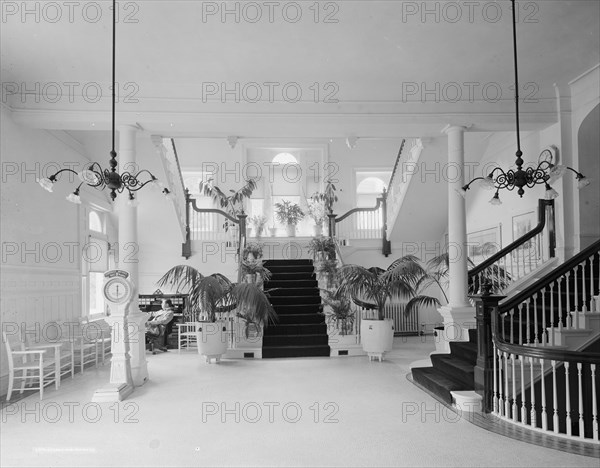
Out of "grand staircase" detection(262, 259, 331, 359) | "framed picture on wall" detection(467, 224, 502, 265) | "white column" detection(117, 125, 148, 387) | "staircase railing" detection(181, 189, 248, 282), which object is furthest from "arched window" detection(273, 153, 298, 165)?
"white column" detection(117, 125, 148, 387)

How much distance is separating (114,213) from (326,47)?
7.11 m

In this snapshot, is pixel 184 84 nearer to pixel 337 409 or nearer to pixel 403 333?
pixel 337 409

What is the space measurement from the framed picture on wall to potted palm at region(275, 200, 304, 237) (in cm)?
456

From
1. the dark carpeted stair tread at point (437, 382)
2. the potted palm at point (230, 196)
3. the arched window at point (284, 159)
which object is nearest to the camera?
the dark carpeted stair tread at point (437, 382)

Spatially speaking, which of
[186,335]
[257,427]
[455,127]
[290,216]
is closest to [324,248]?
[290,216]

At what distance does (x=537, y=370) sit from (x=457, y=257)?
2.26m

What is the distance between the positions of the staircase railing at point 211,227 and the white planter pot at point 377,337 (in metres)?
3.92

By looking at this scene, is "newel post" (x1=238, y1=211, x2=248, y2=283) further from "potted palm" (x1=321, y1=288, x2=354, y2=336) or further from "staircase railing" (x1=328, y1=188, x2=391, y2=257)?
"potted palm" (x1=321, y1=288, x2=354, y2=336)

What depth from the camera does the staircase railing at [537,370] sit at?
470 cm

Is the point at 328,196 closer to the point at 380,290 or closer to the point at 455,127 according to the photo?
the point at 380,290

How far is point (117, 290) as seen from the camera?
6.60 meters

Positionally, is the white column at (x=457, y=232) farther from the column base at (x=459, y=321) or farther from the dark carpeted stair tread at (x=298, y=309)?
the dark carpeted stair tread at (x=298, y=309)

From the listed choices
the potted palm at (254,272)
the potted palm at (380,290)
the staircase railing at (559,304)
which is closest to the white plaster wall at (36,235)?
the potted palm at (254,272)

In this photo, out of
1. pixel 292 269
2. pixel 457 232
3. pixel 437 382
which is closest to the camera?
pixel 437 382
